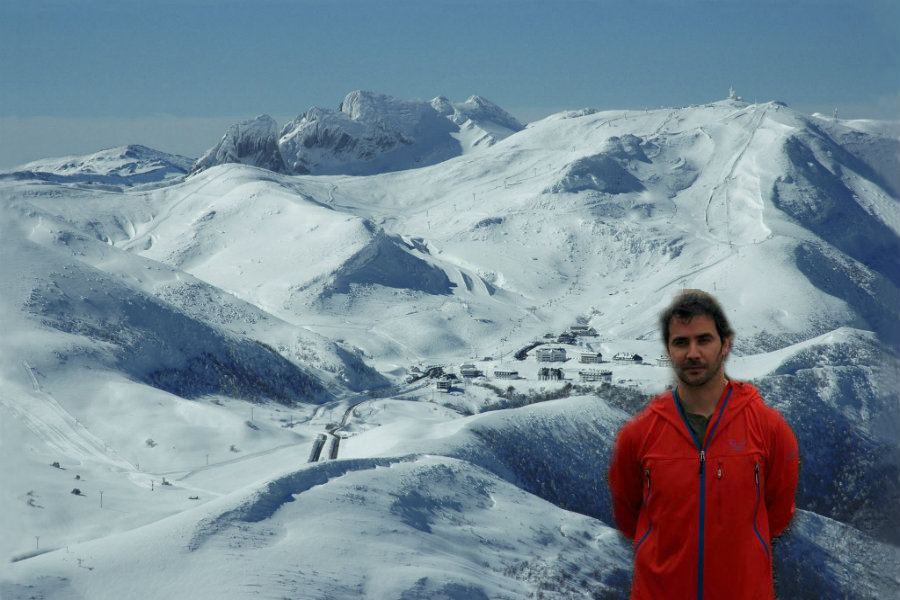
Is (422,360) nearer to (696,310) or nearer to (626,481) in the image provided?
(626,481)

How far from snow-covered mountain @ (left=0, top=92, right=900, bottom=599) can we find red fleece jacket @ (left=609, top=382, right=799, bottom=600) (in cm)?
93

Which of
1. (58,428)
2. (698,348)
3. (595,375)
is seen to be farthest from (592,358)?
(698,348)

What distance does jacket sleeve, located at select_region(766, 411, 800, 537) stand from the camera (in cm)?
497

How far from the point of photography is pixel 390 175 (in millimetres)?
199500

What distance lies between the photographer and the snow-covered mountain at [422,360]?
2698cm

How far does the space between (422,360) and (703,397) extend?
3351 inches

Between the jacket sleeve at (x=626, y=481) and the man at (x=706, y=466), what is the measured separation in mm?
20

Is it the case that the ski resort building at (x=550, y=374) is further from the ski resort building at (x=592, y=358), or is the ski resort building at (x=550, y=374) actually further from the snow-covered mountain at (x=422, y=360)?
the ski resort building at (x=592, y=358)

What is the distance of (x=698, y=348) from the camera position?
4.91 metres

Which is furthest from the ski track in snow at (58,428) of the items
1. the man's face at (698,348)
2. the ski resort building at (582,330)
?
the ski resort building at (582,330)

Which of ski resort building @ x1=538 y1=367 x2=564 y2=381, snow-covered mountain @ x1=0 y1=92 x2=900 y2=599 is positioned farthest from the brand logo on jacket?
ski resort building @ x1=538 y1=367 x2=564 y2=381

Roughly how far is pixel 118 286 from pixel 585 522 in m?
55.3

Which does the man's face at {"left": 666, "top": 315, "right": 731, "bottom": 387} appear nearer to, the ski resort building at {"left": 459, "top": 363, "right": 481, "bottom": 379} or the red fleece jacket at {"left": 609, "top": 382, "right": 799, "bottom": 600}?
the red fleece jacket at {"left": 609, "top": 382, "right": 799, "bottom": 600}

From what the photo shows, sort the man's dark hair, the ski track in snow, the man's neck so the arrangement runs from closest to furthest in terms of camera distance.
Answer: the man's dark hair < the man's neck < the ski track in snow
